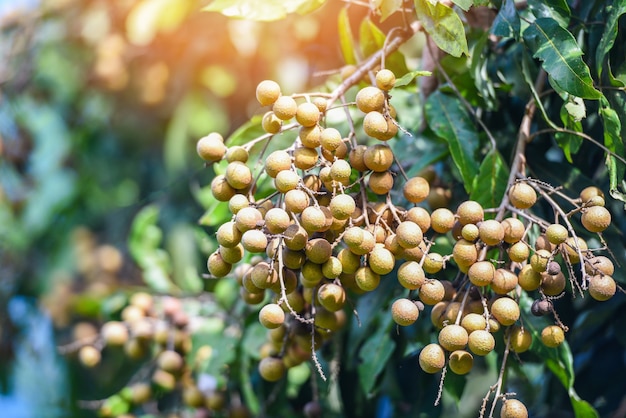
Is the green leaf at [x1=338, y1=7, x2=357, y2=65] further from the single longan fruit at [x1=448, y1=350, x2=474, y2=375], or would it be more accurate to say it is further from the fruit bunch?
the single longan fruit at [x1=448, y1=350, x2=474, y2=375]

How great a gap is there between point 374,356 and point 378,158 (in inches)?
17.9

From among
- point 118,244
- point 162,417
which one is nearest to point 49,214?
point 118,244

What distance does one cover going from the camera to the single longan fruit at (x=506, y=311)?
89cm

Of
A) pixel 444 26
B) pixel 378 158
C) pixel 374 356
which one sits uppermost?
pixel 444 26

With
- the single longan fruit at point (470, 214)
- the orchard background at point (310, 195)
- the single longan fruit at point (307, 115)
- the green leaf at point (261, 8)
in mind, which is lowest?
the orchard background at point (310, 195)

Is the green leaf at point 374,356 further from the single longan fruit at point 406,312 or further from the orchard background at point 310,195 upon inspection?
the single longan fruit at point 406,312

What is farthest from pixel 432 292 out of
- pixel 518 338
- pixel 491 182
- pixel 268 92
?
pixel 268 92

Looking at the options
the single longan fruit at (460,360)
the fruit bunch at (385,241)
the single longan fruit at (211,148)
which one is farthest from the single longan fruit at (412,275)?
the single longan fruit at (211,148)

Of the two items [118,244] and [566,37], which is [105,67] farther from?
[566,37]

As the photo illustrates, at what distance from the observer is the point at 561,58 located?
93 centimetres

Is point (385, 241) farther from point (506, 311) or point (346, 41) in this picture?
point (346, 41)

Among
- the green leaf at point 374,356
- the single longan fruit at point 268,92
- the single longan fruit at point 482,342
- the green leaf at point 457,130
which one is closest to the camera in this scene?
the single longan fruit at point 482,342

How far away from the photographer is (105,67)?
279cm

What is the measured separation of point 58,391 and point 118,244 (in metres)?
0.66
